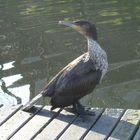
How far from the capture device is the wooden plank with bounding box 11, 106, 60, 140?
6.82 meters

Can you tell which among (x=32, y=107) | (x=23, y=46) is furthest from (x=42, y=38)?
(x=32, y=107)

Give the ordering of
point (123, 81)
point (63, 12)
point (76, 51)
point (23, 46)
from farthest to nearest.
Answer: point (63, 12)
point (23, 46)
point (76, 51)
point (123, 81)

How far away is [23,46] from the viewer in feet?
45.2

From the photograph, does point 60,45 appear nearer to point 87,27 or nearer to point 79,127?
point 87,27

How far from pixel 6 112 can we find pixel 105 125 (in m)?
1.34

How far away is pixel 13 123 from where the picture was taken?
7.23 metres

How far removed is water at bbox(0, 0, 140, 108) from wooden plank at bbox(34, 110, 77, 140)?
2.40m

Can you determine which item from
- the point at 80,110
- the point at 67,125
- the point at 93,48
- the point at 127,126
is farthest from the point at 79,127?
the point at 93,48

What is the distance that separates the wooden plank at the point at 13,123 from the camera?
692 cm

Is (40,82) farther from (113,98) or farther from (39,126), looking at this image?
(39,126)

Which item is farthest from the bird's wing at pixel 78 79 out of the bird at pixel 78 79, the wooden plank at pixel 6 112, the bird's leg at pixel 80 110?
the wooden plank at pixel 6 112

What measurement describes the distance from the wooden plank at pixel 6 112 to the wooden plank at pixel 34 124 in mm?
343

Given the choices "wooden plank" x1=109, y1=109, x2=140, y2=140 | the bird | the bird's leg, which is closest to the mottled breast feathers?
the bird

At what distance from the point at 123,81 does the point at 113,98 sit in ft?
2.81
